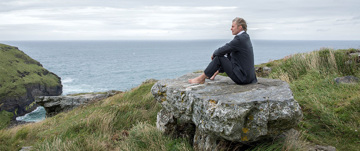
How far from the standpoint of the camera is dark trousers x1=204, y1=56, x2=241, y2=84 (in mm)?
7078

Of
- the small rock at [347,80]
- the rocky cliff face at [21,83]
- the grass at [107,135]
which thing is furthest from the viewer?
the rocky cliff face at [21,83]

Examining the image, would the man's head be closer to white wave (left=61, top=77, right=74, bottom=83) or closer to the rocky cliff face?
the rocky cliff face

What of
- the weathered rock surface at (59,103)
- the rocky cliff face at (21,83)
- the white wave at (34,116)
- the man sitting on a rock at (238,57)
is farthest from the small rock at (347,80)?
the rocky cliff face at (21,83)

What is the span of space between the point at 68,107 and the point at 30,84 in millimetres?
34185

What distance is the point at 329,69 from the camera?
43.5 ft

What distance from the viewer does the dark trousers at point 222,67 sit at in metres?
7.08

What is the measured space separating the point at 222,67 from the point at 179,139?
2325 millimetres

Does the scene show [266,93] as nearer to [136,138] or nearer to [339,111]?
[136,138]

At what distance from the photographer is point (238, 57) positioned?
7074mm

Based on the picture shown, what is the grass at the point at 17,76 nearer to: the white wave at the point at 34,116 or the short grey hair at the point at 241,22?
the white wave at the point at 34,116

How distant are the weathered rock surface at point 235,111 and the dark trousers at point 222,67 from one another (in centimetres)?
44

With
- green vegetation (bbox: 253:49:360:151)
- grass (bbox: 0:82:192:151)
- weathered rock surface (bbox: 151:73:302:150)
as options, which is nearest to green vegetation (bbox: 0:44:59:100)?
grass (bbox: 0:82:192:151)

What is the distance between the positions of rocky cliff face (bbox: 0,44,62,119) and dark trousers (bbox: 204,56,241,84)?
43.2 meters

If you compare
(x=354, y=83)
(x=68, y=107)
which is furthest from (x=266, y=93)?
(x=68, y=107)
